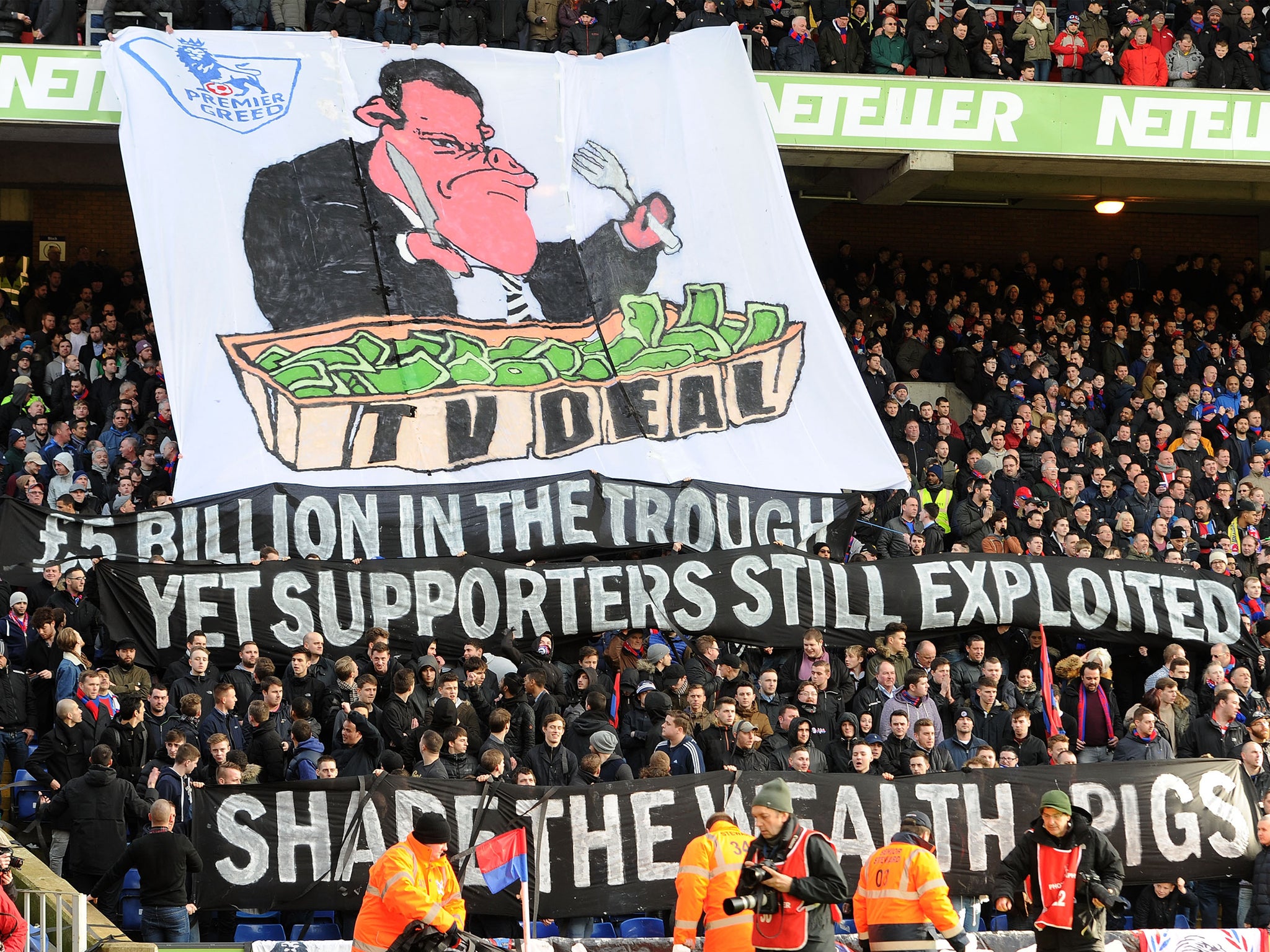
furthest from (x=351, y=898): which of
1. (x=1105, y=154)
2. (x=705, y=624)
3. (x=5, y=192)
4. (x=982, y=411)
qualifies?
(x=5, y=192)

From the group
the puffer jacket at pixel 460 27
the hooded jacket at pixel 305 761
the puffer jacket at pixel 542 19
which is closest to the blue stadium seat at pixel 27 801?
the hooded jacket at pixel 305 761

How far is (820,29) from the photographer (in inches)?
882

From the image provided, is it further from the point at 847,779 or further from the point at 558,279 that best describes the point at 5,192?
the point at 847,779

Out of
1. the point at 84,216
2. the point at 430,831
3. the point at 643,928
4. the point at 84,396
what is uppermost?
the point at 84,216

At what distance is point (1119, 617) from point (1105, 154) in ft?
25.2

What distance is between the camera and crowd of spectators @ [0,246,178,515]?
17.1 m

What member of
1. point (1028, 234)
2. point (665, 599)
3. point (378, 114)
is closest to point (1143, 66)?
point (1028, 234)

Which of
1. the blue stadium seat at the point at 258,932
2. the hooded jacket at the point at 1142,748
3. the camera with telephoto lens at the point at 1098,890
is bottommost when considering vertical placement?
the blue stadium seat at the point at 258,932

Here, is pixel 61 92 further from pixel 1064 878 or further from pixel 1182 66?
pixel 1064 878

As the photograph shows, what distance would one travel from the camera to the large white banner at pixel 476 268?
58.4 ft

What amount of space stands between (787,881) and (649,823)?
371cm

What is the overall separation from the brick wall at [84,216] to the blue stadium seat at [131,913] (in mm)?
14689

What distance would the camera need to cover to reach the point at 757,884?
8914 mm

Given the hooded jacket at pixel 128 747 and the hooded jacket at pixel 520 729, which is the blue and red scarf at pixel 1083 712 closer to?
the hooded jacket at pixel 520 729
